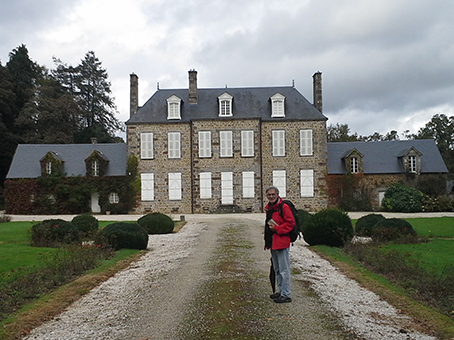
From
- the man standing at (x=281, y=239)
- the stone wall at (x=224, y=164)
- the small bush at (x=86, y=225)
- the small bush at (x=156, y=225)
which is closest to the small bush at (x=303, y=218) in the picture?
the small bush at (x=156, y=225)

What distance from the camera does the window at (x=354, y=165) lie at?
102 feet

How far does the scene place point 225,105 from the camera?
30875mm

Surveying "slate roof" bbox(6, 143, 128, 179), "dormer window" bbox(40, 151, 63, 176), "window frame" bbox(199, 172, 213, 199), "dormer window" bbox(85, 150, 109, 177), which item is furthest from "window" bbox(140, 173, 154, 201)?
"dormer window" bbox(40, 151, 63, 176)

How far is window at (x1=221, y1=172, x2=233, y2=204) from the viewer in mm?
30469

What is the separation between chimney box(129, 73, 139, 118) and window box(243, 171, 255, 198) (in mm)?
9109

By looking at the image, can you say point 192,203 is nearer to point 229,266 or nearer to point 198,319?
point 229,266

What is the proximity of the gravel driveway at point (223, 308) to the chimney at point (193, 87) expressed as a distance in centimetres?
2321

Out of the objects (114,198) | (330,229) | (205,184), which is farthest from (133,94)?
(330,229)

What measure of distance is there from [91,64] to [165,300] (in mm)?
50569

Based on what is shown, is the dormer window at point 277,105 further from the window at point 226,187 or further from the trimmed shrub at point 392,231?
the trimmed shrub at point 392,231

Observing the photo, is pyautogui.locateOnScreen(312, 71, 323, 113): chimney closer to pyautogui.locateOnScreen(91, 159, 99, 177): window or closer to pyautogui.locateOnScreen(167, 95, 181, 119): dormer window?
pyautogui.locateOnScreen(167, 95, 181, 119): dormer window

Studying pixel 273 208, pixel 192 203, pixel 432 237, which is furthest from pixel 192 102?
pixel 273 208

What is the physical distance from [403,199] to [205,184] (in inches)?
495

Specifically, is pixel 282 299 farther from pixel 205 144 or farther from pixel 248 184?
pixel 205 144
